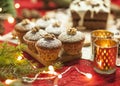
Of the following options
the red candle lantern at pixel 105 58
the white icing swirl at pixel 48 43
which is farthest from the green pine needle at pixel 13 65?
the red candle lantern at pixel 105 58

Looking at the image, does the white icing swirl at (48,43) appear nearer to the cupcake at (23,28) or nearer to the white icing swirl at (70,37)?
the white icing swirl at (70,37)

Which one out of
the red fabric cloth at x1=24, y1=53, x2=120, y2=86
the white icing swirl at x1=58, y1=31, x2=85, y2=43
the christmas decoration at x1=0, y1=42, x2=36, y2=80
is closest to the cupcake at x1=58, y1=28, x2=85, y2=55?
the white icing swirl at x1=58, y1=31, x2=85, y2=43

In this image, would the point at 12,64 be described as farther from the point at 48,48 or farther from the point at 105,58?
the point at 105,58

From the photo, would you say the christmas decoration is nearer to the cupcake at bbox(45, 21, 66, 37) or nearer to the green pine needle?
the green pine needle

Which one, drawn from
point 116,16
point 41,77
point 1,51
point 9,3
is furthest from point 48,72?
point 116,16

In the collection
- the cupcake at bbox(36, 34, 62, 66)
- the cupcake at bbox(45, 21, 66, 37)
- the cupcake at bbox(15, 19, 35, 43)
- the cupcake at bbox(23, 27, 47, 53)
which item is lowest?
the cupcake at bbox(36, 34, 62, 66)

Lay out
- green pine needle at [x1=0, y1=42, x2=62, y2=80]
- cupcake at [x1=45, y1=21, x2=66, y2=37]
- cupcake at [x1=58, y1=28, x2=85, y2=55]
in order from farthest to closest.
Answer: cupcake at [x1=45, y1=21, x2=66, y2=37], cupcake at [x1=58, y1=28, x2=85, y2=55], green pine needle at [x1=0, y1=42, x2=62, y2=80]
